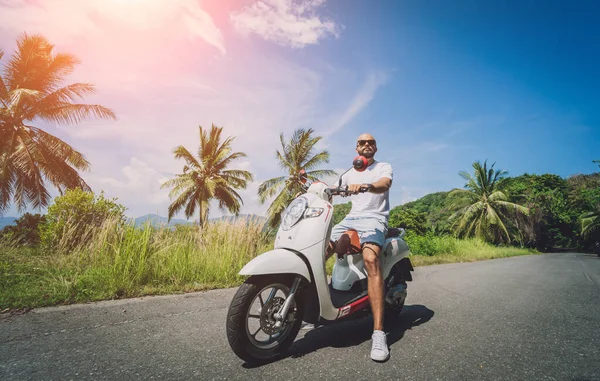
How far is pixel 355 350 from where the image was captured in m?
2.10

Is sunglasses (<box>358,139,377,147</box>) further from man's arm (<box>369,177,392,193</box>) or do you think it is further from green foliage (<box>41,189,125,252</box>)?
green foliage (<box>41,189,125,252</box>)

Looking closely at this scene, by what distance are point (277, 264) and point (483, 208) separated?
1206 inches

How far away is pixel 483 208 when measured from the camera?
26672mm

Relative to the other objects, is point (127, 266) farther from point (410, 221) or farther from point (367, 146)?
point (410, 221)

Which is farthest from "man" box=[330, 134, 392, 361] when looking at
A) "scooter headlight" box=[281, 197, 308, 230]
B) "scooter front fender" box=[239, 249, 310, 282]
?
"scooter front fender" box=[239, 249, 310, 282]

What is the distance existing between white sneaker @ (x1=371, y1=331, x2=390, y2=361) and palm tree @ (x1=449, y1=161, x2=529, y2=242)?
2858 centimetres

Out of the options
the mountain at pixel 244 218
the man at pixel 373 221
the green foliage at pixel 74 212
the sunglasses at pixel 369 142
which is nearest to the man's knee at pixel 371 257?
the man at pixel 373 221

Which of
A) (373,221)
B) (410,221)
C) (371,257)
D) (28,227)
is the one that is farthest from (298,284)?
(410,221)

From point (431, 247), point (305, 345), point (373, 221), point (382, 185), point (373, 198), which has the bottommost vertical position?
point (431, 247)

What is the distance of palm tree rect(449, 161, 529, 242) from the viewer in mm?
25906

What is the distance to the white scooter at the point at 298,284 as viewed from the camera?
1798mm

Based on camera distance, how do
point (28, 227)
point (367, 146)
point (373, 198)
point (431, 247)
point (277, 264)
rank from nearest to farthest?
point (277, 264) → point (373, 198) → point (367, 146) → point (28, 227) → point (431, 247)

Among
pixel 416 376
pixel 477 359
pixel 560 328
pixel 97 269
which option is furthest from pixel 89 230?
pixel 560 328

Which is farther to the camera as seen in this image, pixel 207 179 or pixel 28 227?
pixel 207 179
